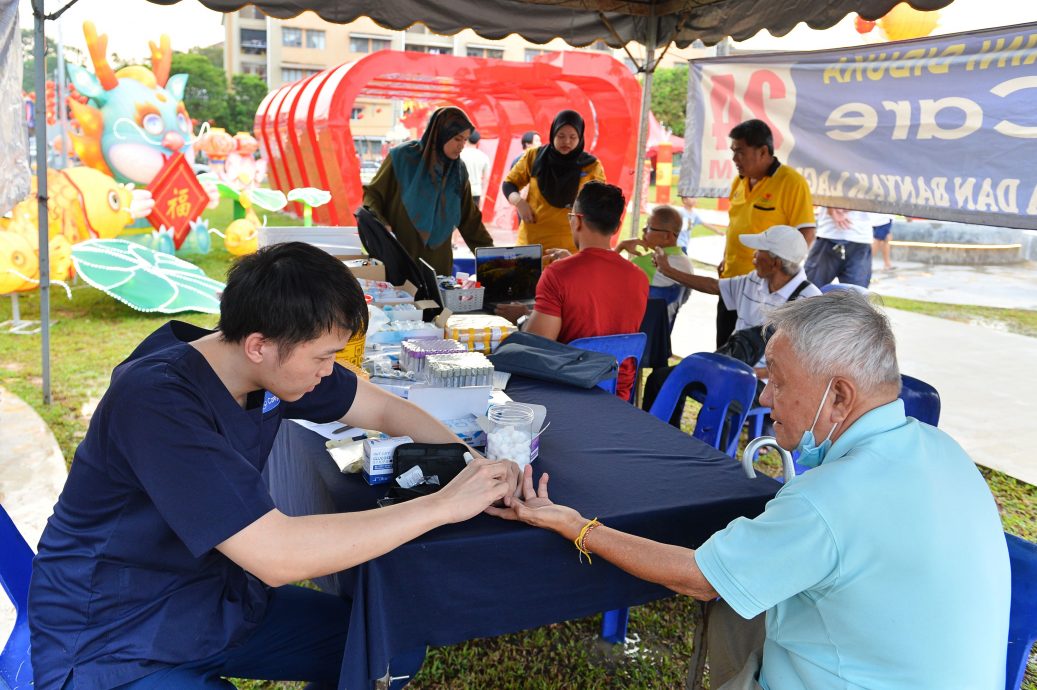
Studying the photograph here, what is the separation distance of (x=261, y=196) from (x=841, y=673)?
507 inches

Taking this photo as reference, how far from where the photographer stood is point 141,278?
725cm

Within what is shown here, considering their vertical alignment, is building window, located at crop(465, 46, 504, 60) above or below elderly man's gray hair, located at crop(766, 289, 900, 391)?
above

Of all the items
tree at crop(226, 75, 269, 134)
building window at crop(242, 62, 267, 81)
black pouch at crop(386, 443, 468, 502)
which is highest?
building window at crop(242, 62, 267, 81)

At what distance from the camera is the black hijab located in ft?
15.6

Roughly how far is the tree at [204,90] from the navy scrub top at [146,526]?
4124 centimetres

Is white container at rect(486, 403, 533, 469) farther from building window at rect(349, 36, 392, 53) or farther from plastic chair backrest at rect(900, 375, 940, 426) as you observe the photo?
building window at rect(349, 36, 392, 53)

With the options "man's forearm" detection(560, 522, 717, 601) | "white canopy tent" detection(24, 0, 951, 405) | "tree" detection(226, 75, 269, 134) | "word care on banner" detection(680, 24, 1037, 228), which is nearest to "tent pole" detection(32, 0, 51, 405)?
"white canopy tent" detection(24, 0, 951, 405)

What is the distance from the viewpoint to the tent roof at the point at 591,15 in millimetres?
4102

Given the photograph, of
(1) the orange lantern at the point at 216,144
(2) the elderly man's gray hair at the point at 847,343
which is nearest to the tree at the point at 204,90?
(1) the orange lantern at the point at 216,144

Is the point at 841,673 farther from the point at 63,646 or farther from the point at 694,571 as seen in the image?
the point at 63,646

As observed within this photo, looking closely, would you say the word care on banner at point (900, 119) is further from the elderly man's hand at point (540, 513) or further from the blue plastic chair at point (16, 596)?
the blue plastic chair at point (16, 596)

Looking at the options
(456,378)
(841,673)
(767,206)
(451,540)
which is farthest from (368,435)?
(767,206)

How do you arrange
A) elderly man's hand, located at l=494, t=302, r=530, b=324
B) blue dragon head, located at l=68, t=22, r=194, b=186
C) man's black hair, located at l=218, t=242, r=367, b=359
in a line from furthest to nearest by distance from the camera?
1. blue dragon head, located at l=68, t=22, r=194, b=186
2. elderly man's hand, located at l=494, t=302, r=530, b=324
3. man's black hair, located at l=218, t=242, r=367, b=359

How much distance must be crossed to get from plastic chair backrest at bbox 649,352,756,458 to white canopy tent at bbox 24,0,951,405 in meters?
2.12
